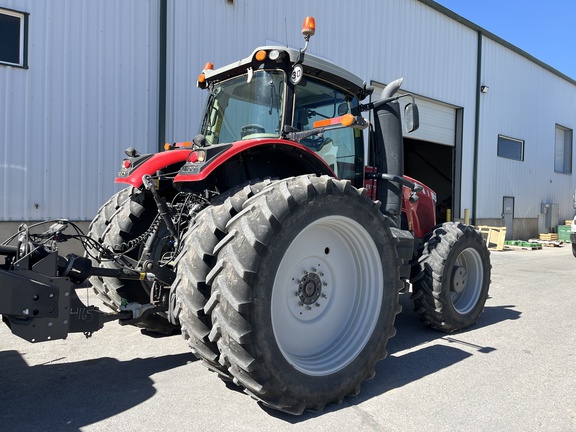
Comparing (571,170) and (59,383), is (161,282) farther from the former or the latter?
(571,170)

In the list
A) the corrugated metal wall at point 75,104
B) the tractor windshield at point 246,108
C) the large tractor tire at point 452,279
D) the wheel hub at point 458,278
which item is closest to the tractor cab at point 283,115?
the tractor windshield at point 246,108

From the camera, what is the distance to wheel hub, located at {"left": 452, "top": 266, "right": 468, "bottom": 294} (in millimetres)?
4875

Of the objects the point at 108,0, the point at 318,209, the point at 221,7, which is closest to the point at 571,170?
the point at 221,7

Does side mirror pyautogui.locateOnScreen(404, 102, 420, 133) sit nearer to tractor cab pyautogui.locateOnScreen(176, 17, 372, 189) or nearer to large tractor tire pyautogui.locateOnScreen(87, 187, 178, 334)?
tractor cab pyautogui.locateOnScreen(176, 17, 372, 189)

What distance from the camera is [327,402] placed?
121 inches

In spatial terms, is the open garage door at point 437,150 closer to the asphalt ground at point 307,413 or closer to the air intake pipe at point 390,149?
the air intake pipe at point 390,149

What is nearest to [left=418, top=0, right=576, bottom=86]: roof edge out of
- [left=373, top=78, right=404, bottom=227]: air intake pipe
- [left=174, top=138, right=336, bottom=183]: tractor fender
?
[left=373, top=78, right=404, bottom=227]: air intake pipe

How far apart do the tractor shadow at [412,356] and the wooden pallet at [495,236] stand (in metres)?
9.36

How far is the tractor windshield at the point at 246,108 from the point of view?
12.5 feet

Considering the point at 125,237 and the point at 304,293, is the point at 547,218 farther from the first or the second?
the point at 125,237

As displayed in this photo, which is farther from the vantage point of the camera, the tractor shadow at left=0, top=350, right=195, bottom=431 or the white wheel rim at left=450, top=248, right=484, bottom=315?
the white wheel rim at left=450, top=248, right=484, bottom=315

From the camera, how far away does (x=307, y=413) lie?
301 centimetres

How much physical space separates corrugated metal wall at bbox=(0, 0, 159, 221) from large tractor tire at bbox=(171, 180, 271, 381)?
5348 mm

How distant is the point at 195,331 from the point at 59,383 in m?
1.34
